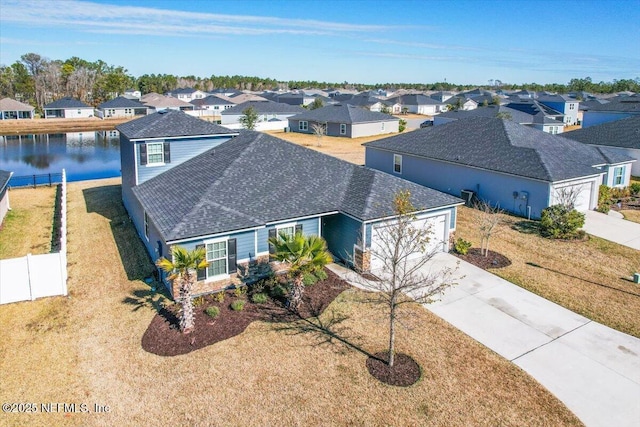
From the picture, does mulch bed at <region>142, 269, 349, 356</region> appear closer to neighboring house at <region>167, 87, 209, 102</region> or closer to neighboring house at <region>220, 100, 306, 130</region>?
neighboring house at <region>220, 100, 306, 130</region>

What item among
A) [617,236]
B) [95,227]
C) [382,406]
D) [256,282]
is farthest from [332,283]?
[617,236]

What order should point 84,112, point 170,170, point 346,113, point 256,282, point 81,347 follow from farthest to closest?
point 84,112, point 346,113, point 170,170, point 256,282, point 81,347

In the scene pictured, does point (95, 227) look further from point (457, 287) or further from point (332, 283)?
point (457, 287)

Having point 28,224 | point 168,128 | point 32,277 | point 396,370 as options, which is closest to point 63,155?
point 28,224

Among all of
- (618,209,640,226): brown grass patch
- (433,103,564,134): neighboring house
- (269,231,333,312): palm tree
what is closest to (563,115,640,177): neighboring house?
(618,209,640,226): brown grass patch

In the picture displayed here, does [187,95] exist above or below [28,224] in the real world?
above

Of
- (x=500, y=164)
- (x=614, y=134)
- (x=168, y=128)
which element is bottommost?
(x=500, y=164)

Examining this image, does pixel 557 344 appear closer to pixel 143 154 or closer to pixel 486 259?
pixel 486 259

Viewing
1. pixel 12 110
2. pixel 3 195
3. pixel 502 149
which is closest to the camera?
pixel 3 195
